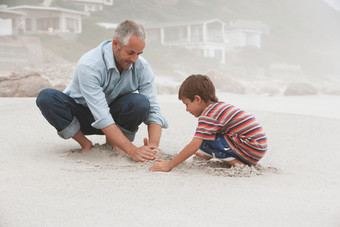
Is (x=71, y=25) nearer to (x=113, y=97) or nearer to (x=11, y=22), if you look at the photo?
(x=11, y=22)

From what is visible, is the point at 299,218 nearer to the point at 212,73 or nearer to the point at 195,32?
the point at 212,73

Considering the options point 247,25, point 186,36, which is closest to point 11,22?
point 186,36

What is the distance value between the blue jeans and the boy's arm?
476mm

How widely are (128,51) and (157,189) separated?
0.84m

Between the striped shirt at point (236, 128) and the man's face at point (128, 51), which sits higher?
the man's face at point (128, 51)

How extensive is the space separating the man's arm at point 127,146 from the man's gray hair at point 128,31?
1.62 feet

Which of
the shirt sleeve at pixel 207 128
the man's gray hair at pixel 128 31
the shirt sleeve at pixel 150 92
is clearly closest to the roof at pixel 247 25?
the shirt sleeve at pixel 150 92

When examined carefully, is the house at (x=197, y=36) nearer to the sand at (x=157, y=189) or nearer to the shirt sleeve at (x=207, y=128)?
the sand at (x=157, y=189)

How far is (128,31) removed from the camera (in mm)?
2428

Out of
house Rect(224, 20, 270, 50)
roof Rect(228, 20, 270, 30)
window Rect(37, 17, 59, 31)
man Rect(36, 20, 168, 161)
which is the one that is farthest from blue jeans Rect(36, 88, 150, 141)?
roof Rect(228, 20, 270, 30)

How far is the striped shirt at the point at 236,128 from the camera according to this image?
2365 millimetres

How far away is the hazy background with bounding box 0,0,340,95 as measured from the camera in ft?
53.6

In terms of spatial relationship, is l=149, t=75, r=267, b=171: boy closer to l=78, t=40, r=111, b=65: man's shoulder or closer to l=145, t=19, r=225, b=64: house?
l=78, t=40, r=111, b=65: man's shoulder

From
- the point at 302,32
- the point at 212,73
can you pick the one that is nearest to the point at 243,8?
the point at 302,32
